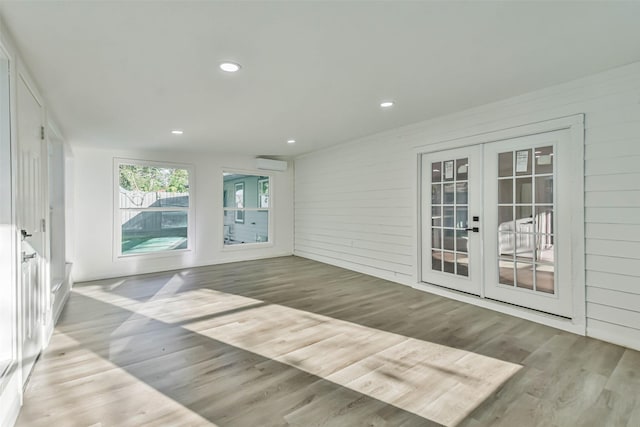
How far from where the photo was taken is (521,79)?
3.05 meters

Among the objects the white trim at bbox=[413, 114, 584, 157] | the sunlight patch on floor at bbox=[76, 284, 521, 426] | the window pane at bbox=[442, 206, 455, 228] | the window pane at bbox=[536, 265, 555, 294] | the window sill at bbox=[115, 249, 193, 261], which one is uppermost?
the white trim at bbox=[413, 114, 584, 157]

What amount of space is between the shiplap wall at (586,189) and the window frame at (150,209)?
2908mm

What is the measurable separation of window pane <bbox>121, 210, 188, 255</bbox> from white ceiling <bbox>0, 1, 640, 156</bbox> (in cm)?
249

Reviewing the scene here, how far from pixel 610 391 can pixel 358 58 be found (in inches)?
122

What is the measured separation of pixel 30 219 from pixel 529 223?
16.0 ft

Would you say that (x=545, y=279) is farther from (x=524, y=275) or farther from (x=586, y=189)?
(x=586, y=189)

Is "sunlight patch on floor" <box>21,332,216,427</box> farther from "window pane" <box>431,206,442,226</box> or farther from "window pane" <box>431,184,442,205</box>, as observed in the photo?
"window pane" <box>431,184,442,205</box>

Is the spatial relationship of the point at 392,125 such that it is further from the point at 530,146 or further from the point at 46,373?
the point at 46,373

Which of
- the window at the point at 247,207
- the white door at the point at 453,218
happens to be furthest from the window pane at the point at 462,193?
the window at the point at 247,207

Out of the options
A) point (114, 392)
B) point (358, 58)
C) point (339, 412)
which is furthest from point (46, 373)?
point (358, 58)

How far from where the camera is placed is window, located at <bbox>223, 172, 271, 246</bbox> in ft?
24.9

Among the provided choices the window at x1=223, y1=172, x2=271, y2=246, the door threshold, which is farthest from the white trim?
the window at x1=223, y1=172, x2=271, y2=246

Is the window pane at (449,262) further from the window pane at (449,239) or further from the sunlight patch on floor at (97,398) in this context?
the sunlight patch on floor at (97,398)

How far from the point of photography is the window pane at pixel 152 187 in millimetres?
6016
